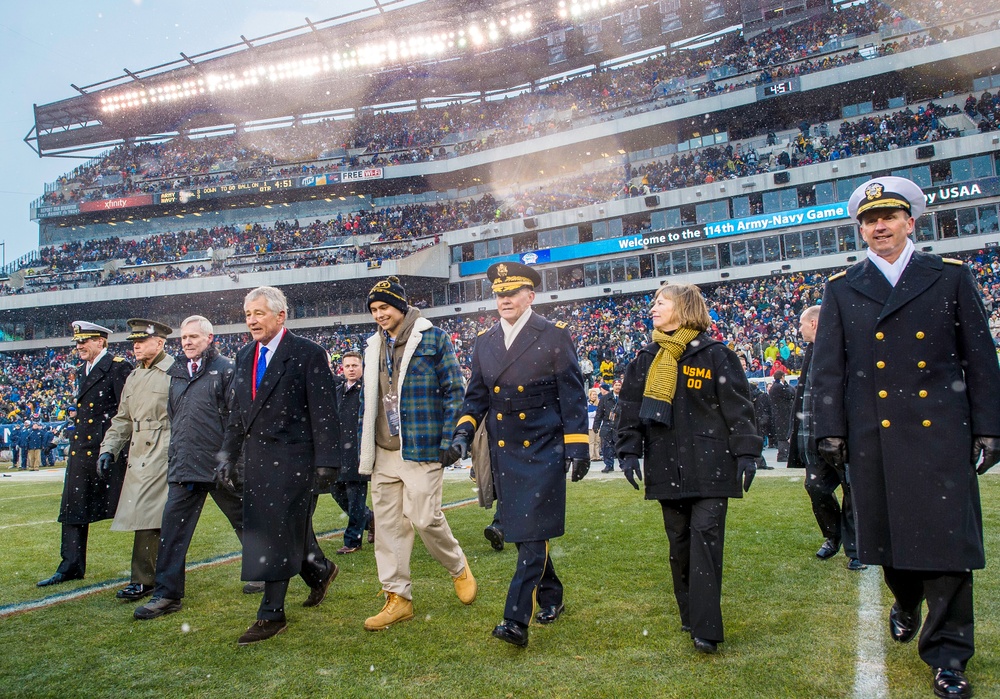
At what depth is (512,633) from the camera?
11.9 ft

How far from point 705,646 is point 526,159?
44.8 metres

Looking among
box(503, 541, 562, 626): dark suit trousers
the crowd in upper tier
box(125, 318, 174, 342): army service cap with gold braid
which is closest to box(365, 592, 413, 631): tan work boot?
box(503, 541, 562, 626): dark suit trousers

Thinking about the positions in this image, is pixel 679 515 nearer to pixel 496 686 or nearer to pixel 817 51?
pixel 496 686

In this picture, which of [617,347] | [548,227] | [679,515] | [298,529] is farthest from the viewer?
[548,227]

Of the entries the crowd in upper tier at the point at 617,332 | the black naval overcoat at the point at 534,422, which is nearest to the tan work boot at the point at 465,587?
the black naval overcoat at the point at 534,422

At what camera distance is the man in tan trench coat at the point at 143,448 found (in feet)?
16.9

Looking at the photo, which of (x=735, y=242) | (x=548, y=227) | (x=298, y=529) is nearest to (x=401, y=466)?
(x=298, y=529)

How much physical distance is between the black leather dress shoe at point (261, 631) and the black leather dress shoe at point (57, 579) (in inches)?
107

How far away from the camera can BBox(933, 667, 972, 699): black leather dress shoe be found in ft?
9.22

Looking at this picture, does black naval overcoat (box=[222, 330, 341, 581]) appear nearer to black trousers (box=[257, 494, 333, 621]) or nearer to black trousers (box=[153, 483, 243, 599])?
black trousers (box=[257, 494, 333, 621])

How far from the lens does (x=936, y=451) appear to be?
9.91 feet

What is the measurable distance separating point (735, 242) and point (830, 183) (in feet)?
17.8

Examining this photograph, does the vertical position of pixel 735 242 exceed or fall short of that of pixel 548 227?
it falls short

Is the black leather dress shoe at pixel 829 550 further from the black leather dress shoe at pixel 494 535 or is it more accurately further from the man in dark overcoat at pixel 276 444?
the man in dark overcoat at pixel 276 444
